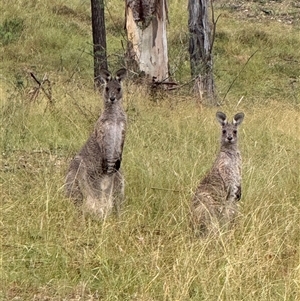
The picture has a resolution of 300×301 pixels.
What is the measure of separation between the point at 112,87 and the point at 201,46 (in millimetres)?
5623

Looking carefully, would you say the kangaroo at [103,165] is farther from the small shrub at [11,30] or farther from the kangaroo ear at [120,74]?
the small shrub at [11,30]

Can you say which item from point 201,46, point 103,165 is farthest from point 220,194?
point 201,46

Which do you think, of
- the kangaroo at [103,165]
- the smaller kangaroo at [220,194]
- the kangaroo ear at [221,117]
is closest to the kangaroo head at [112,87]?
the kangaroo at [103,165]

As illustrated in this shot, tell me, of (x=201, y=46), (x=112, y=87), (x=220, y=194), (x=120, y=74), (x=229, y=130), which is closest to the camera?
(x=220, y=194)

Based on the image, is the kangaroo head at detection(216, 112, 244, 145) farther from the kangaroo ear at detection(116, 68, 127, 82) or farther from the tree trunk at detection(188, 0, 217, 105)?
the tree trunk at detection(188, 0, 217, 105)

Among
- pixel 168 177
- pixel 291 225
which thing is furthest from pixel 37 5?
pixel 291 225

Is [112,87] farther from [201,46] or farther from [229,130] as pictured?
[201,46]

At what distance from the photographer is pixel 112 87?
5418 millimetres

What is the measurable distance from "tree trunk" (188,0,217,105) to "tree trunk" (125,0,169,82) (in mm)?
568

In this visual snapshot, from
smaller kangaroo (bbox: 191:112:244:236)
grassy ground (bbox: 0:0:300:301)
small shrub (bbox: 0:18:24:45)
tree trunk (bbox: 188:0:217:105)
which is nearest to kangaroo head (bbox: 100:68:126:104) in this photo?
grassy ground (bbox: 0:0:300:301)

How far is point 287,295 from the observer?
3662mm

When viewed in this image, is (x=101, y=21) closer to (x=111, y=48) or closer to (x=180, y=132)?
(x=111, y=48)

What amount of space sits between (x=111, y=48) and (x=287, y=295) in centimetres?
1182

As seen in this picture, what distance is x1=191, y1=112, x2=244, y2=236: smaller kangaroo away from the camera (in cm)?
445
